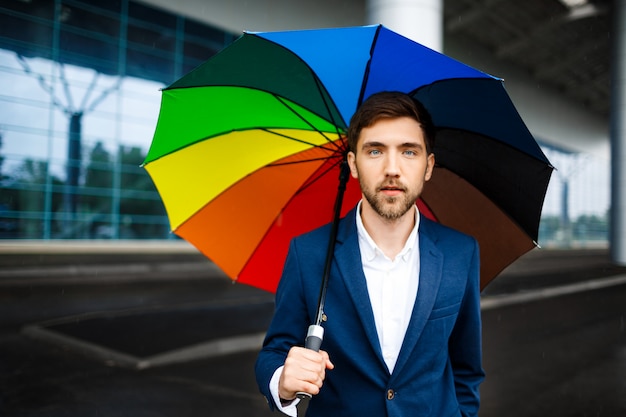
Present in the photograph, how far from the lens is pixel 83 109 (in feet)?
81.7

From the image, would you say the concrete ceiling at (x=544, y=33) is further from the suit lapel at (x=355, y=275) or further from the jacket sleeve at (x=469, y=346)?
the suit lapel at (x=355, y=275)

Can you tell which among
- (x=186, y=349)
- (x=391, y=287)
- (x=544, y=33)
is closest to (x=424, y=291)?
(x=391, y=287)

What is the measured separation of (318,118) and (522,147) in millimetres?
891

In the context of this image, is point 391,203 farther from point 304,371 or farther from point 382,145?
point 304,371

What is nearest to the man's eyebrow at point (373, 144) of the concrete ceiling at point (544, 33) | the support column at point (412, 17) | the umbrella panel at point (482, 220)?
the umbrella panel at point (482, 220)

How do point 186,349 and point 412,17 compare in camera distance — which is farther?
point 412,17

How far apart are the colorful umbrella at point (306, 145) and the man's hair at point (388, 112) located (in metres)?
0.27

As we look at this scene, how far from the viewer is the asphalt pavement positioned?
548 cm

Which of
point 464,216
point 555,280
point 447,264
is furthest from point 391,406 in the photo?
point 555,280

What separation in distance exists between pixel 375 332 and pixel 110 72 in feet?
85.3

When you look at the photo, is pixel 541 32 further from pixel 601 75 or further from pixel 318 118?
pixel 318 118

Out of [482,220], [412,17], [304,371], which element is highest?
[412,17]

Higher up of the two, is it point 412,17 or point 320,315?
point 412,17

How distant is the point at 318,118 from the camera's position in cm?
271
